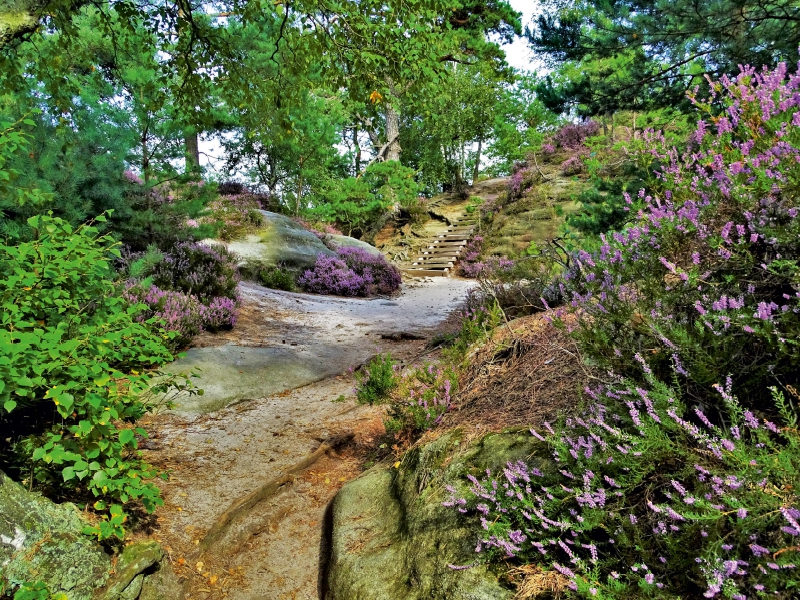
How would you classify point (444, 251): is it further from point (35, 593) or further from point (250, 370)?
point (35, 593)

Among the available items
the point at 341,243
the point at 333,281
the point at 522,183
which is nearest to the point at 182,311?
the point at 333,281

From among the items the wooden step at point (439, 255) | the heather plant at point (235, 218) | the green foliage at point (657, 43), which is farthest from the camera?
the wooden step at point (439, 255)

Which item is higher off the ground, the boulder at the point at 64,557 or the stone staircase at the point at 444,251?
the stone staircase at the point at 444,251

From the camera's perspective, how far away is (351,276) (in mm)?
12891

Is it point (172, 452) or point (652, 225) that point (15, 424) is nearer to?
point (172, 452)

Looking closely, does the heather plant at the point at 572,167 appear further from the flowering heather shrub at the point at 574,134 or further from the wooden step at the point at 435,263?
the wooden step at the point at 435,263

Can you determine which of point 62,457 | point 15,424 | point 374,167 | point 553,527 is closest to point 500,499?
point 553,527

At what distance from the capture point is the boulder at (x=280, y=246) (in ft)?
41.6

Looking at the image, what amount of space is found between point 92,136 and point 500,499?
6.73 m

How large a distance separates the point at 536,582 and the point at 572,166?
2159 centimetres

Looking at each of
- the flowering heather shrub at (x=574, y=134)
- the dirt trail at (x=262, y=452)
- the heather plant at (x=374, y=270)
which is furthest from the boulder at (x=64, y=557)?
the flowering heather shrub at (x=574, y=134)

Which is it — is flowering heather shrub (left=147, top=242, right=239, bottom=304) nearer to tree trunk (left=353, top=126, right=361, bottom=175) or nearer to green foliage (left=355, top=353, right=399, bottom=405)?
green foliage (left=355, top=353, right=399, bottom=405)

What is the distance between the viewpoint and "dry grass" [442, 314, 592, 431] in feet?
9.20

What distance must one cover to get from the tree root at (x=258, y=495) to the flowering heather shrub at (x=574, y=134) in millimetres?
23321
